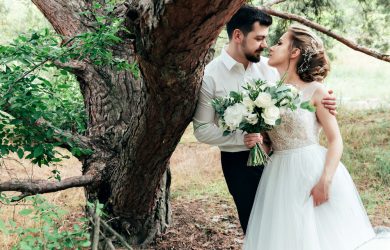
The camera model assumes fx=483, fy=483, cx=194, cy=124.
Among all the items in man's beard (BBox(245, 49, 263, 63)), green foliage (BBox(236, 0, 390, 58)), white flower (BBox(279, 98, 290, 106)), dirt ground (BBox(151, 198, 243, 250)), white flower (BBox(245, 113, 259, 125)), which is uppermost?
green foliage (BBox(236, 0, 390, 58))

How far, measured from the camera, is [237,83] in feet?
11.6

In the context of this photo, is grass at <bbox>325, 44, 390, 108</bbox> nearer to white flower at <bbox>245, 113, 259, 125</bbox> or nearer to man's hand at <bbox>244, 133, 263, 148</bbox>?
→ man's hand at <bbox>244, 133, 263, 148</bbox>

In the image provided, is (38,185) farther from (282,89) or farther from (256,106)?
(282,89)

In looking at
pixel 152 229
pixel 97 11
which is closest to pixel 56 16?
pixel 97 11

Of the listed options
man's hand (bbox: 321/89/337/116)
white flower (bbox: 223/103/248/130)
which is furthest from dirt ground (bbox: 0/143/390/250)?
man's hand (bbox: 321/89/337/116)

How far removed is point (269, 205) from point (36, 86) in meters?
1.80

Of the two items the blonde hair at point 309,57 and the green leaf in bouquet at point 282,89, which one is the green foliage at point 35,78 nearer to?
the green leaf in bouquet at point 282,89

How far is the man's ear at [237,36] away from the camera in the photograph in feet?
11.4

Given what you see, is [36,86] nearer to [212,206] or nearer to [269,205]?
[269,205]

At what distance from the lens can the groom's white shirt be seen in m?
3.27

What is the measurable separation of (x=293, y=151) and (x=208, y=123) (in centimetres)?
65

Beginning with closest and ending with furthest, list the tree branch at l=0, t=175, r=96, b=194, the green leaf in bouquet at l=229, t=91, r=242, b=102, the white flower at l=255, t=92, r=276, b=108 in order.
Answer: the white flower at l=255, t=92, r=276, b=108
the green leaf in bouquet at l=229, t=91, r=242, b=102
the tree branch at l=0, t=175, r=96, b=194

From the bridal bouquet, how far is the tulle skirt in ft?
1.62

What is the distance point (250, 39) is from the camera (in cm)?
345
